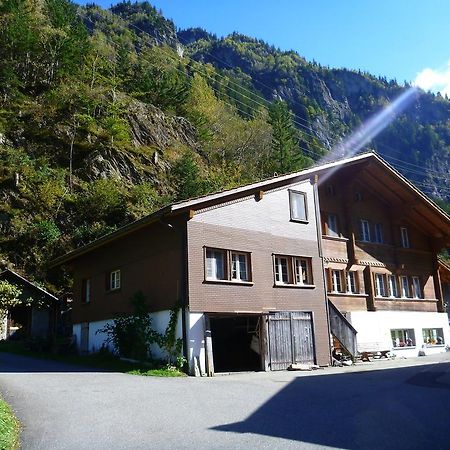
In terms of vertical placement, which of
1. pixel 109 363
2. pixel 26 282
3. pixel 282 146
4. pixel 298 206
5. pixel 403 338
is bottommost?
pixel 109 363

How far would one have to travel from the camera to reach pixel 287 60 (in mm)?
154625

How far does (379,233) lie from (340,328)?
8.11 m

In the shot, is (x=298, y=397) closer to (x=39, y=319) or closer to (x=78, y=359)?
(x=78, y=359)

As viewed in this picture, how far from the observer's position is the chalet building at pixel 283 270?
60.6 feet

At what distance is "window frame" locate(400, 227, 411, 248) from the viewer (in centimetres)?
2976

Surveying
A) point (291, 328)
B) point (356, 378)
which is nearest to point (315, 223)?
point (291, 328)

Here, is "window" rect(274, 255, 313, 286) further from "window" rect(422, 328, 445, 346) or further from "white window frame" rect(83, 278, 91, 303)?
"window" rect(422, 328, 445, 346)

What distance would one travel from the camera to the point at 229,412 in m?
9.76

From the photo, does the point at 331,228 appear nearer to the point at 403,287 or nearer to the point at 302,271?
the point at 302,271

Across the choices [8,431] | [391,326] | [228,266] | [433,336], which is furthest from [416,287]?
[8,431]

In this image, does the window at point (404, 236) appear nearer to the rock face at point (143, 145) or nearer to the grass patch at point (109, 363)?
the grass patch at point (109, 363)

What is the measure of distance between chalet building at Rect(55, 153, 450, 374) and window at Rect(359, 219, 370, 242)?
0.09m

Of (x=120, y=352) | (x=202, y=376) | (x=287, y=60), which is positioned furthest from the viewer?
(x=287, y=60)

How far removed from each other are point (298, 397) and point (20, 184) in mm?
33692
